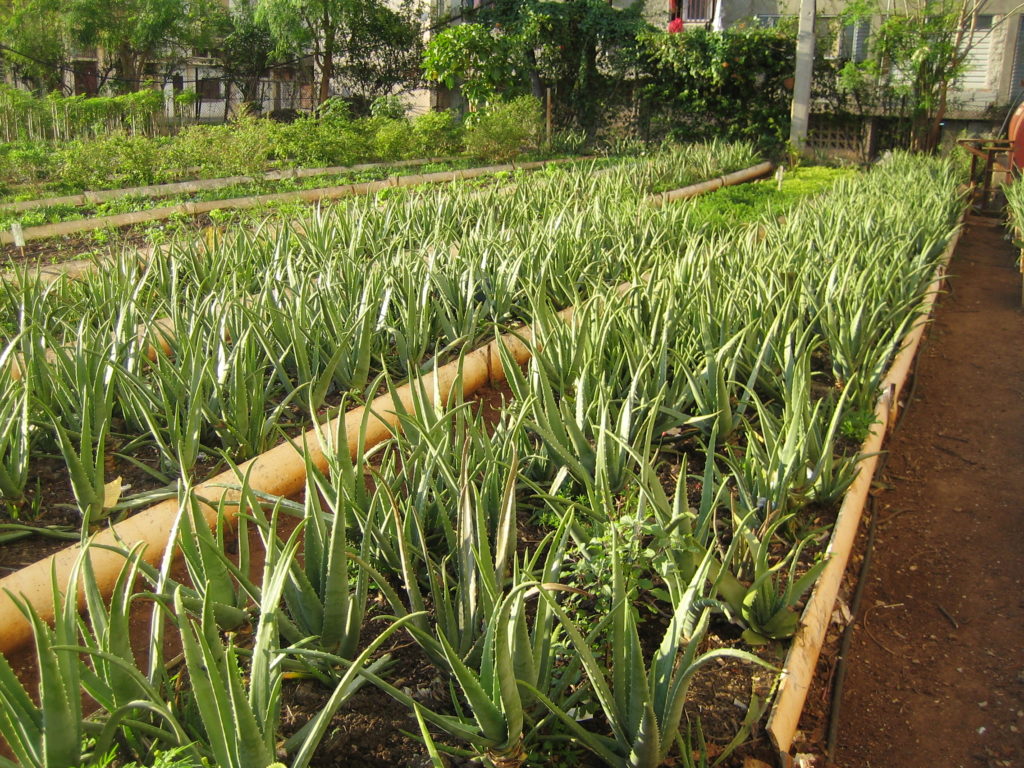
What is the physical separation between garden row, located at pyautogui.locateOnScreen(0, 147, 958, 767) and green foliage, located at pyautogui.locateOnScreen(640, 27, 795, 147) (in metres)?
9.43

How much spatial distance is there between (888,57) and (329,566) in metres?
13.3

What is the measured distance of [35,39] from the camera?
1675 cm

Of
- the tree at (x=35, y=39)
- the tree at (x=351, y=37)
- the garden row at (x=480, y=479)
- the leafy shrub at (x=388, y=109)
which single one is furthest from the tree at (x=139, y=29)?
the garden row at (x=480, y=479)

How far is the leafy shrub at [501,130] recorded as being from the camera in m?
11.1

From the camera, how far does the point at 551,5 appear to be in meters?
14.5

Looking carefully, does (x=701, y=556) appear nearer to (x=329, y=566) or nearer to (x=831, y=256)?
(x=329, y=566)

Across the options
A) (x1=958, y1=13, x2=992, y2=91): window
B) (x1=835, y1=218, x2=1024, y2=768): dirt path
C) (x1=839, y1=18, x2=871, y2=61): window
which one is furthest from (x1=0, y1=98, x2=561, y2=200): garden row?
(x1=958, y1=13, x2=992, y2=91): window

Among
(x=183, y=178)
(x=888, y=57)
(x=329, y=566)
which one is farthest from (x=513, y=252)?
(x=888, y=57)

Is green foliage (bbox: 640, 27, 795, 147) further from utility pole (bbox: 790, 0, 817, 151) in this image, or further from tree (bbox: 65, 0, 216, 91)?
tree (bbox: 65, 0, 216, 91)

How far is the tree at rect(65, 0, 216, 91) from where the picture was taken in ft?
54.7

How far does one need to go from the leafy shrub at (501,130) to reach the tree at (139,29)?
840cm

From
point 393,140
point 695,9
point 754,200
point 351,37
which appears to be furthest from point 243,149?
point 695,9

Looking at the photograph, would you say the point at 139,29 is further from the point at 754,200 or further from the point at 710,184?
the point at 754,200

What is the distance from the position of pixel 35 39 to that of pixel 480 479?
18438 millimetres
